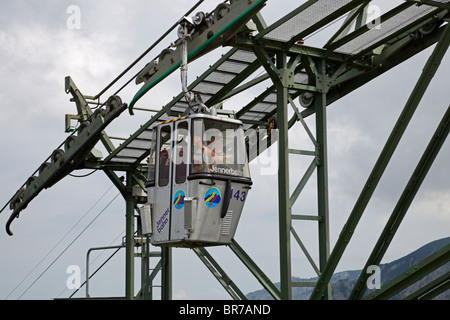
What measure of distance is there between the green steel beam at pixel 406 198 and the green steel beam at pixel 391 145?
494 millimetres

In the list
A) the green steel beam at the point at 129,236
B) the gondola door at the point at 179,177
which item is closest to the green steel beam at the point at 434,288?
the gondola door at the point at 179,177

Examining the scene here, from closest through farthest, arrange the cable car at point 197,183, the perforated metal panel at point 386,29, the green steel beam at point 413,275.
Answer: the green steel beam at point 413,275 → the cable car at point 197,183 → the perforated metal panel at point 386,29

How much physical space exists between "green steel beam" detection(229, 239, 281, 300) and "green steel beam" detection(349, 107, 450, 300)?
622 cm

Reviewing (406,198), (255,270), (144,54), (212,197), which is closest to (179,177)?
(212,197)

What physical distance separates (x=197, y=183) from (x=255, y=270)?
650 cm

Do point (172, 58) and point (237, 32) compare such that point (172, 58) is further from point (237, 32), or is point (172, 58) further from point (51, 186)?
point (51, 186)

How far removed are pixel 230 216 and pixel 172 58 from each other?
145 inches

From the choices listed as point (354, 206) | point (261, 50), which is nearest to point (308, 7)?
point (261, 50)

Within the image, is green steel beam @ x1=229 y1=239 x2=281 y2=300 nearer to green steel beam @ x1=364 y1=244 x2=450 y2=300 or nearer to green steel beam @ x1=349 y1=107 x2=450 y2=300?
green steel beam @ x1=349 y1=107 x2=450 y2=300

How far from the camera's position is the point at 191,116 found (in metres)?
13.4

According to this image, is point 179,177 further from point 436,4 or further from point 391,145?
point 436,4

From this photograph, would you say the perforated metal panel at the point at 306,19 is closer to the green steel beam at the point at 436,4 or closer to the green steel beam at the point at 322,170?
the green steel beam at the point at 436,4

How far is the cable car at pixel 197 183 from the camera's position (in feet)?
43.3

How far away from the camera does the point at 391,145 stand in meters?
12.0
